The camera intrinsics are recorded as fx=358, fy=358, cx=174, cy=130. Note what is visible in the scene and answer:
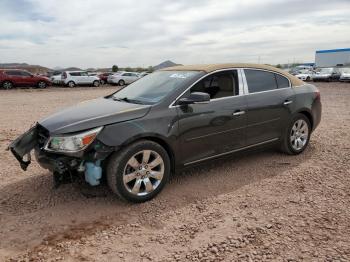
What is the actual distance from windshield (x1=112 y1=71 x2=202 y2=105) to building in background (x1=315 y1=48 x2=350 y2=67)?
2131 inches

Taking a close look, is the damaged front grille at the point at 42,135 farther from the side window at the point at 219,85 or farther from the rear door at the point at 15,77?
the rear door at the point at 15,77

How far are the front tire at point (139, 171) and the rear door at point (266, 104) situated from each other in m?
1.60

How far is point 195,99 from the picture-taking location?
Answer: 449cm

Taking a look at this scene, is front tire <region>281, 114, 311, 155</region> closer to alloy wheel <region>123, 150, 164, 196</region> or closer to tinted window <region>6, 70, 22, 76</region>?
alloy wheel <region>123, 150, 164, 196</region>

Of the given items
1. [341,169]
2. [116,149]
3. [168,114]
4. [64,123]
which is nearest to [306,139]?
[341,169]

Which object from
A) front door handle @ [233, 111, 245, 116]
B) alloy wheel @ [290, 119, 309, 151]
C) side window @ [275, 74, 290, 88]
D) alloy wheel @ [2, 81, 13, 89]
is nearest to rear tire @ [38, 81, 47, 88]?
alloy wheel @ [2, 81, 13, 89]

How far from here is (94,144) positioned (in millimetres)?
3965

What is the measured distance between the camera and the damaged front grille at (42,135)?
4202 millimetres

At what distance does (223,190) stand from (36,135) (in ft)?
8.07

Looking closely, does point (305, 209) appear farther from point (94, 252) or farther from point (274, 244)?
point (94, 252)

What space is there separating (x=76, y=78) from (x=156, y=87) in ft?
89.3

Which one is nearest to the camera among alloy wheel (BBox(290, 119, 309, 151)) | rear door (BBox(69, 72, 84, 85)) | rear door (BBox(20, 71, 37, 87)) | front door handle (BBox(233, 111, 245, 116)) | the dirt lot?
the dirt lot

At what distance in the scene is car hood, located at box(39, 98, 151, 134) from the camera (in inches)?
159

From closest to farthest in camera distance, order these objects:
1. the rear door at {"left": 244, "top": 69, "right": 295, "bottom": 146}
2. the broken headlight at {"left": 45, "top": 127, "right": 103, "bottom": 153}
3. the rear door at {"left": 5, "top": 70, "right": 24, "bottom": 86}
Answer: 1. the broken headlight at {"left": 45, "top": 127, "right": 103, "bottom": 153}
2. the rear door at {"left": 244, "top": 69, "right": 295, "bottom": 146}
3. the rear door at {"left": 5, "top": 70, "right": 24, "bottom": 86}
